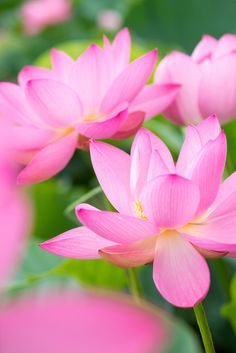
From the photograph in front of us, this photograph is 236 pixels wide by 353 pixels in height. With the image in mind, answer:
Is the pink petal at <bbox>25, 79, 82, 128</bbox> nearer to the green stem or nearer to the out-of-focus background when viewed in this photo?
the out-of-focus background

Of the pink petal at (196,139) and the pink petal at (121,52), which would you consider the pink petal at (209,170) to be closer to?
the pink petal at (196,139)

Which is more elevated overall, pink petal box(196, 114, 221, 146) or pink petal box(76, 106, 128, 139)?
pink petal box(76, 106, 128, 139)

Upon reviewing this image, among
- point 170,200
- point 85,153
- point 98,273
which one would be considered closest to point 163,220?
point 170,200

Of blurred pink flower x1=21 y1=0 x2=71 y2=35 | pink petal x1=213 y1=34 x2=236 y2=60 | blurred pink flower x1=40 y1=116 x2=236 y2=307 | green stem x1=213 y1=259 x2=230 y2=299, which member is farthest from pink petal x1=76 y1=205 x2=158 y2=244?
blurred pink flower x1=21 y1=0 x2=71 y2=35

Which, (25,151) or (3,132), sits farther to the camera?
(25,151)

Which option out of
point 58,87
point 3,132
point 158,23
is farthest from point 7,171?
point 158,23

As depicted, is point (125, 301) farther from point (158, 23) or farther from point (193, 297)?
point (158, 23)
